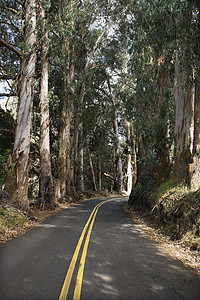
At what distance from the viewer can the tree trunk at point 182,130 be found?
10.2 meters

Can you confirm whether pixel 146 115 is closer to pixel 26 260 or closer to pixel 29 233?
pixel 29 233

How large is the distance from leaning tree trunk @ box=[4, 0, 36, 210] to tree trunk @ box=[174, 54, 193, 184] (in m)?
7.07

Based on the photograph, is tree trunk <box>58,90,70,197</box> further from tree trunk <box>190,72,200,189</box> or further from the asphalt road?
tree trunk <box>190,72,200,189</box>

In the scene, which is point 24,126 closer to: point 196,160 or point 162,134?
point 162,134

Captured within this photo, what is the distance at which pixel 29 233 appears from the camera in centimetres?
889

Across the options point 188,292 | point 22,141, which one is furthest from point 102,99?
point 188,292

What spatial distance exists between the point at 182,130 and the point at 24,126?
744 cm

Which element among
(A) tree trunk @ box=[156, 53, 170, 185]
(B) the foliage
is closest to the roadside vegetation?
(A) tree trunk @ box=[156, 53, 170, 185]

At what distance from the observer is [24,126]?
12398 millimetres

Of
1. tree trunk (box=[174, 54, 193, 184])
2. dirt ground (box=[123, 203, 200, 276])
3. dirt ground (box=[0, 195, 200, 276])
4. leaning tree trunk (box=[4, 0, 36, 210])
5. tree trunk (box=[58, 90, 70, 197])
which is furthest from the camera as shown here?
tree trunk (box=[58, 90, 70, 197])

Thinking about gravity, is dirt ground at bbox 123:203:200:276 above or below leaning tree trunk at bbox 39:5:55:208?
below

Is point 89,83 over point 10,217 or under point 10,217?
over

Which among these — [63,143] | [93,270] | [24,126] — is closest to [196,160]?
[93,270]

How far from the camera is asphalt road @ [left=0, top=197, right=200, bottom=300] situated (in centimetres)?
430
